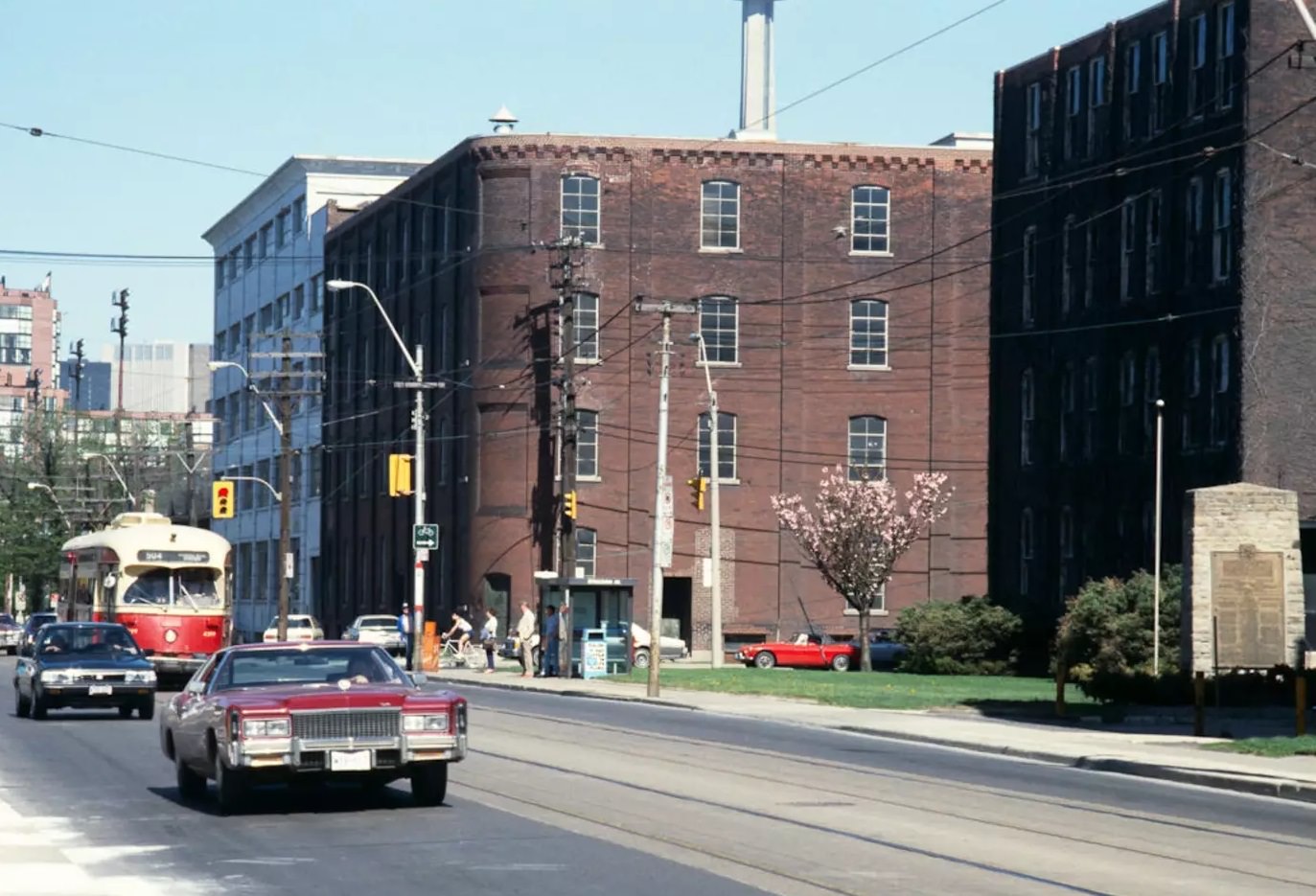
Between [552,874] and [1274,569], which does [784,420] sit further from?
[552,874]

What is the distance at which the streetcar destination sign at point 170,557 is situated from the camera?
152 feet

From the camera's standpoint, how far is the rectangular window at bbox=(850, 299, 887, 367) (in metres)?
77.6

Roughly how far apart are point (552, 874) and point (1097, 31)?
151 feet

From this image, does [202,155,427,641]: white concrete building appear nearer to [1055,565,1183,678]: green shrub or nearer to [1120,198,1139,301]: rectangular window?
[1120,198,1139,301]: rectangular window

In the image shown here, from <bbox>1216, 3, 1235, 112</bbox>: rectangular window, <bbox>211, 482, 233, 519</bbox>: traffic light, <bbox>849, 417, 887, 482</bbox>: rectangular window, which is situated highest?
<bbox>1216, 3, 1235, 112</bbox>: rectangular window

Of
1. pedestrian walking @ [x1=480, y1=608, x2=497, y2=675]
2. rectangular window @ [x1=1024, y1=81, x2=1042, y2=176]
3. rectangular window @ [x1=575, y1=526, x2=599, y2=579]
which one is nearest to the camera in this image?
pedestrian walking @ [x1=480, y1=608, x2=497, y2=675]

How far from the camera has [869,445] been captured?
255 feet

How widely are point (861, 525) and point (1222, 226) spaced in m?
20.0

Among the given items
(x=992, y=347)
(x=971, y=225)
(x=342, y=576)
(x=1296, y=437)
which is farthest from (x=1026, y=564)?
(x=342, y=576)

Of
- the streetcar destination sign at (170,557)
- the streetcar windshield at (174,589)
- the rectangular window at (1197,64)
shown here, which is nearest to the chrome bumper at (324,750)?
the streetcar windshield at (174,589)

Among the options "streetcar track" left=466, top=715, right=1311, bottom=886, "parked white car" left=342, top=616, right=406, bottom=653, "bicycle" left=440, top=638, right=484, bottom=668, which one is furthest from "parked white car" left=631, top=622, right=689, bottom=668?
"streetcar track" left=466, top=715, right=1311, bottom=886

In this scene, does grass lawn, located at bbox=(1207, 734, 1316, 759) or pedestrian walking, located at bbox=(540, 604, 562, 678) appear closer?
grass lawn, located at bbox=(1207, 734, 1316, 759)

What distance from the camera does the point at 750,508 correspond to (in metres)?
76.2

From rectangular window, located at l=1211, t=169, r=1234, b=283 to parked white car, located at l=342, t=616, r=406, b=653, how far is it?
31.4m
